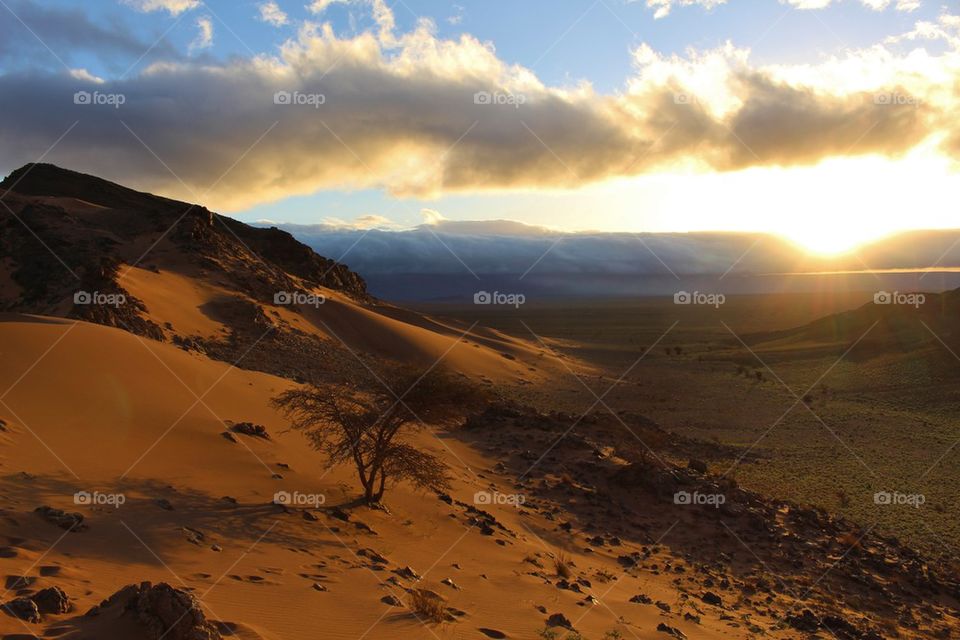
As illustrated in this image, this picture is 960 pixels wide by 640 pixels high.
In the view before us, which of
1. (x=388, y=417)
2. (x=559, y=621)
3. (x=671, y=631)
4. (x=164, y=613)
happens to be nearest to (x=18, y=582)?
(x=164, y=613)

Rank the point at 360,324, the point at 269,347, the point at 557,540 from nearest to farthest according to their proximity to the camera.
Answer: the point at 557,540 < the point at 269,347 < the point at 360,324

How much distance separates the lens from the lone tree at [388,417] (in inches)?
502

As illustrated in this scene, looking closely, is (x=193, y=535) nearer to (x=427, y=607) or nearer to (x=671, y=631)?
(x=427, y=607)

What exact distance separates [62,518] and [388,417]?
18.2ft

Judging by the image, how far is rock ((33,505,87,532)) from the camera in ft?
28.7

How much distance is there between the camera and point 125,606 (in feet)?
20.6

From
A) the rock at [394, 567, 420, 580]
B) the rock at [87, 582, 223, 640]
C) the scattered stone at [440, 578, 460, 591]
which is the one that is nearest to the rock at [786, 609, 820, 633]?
the scattered stone at [440, 578, 460, 591]

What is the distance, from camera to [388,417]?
1288cm

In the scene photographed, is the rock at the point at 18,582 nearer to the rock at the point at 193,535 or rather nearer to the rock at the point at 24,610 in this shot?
the rock at the point at 24,610

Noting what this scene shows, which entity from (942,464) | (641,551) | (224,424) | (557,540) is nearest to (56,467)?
(224,424)

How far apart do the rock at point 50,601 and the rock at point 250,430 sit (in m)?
9.10

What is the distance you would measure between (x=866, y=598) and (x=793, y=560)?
1662 mm

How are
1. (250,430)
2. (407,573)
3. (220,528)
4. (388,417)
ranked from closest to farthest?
(407,573), (220,528), (388,417), (250,430)

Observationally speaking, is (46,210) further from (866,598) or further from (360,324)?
(866,598)
